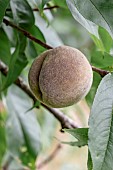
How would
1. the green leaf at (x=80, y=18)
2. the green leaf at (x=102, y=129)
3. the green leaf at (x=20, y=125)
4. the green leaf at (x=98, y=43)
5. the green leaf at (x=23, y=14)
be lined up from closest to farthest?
Result: the green leaf at (x=102, y=129)
the green leaf at (x=80, y=18)
the green leaf at (x=98, y=43)
the green leaf at (x=23, y=14)
the green leaf at (x=20, y=125)

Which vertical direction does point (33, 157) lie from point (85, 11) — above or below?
below

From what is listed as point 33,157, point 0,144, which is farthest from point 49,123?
point 33,157

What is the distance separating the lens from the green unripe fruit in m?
0.95

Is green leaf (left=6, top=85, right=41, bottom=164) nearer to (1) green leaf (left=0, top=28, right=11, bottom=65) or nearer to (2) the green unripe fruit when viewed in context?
(1) green leaf (left=0, top=28, right=11, bottom=65)

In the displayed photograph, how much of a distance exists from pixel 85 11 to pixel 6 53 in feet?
1.33

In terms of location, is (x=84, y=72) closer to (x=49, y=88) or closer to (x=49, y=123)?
(x=49, y=88)

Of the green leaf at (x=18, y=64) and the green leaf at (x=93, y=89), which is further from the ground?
the green leaf at (x=18, y=64)

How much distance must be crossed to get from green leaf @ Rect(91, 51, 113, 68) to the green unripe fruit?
0.35 ft

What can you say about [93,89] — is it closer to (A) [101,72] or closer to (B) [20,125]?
(A) [101,72]

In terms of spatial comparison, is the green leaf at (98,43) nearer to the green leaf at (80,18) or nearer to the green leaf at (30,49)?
the green leaf at (80,18)

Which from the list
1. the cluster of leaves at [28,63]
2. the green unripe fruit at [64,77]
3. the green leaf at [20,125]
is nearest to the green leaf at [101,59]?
the cluster of leaves at [28,63]

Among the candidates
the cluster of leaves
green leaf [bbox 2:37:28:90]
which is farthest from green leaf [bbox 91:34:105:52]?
green leaf [bbox 2:37:28:90]

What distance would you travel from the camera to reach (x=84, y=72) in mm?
950

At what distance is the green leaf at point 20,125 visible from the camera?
1.59 m
